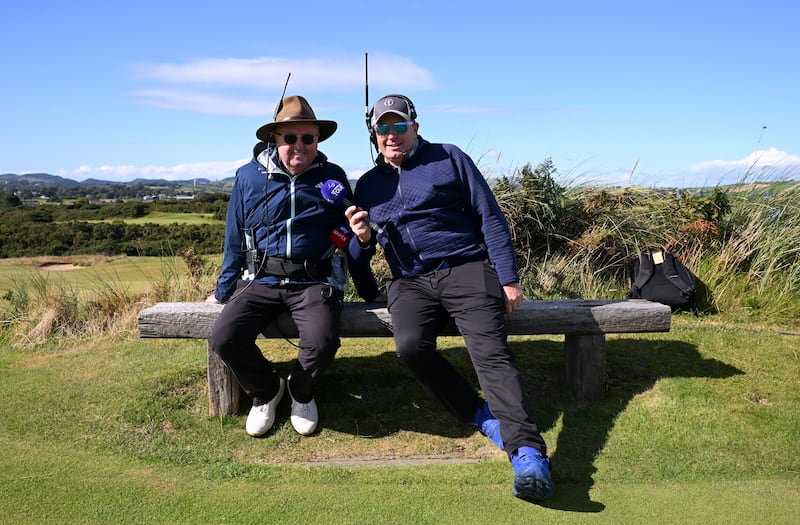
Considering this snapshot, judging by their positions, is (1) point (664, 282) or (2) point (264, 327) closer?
(2) point (264, 327)

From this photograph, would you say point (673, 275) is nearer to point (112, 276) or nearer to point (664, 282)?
point (664, 282)

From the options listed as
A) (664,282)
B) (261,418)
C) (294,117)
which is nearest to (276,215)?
(294,117)

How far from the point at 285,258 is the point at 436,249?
0.96m

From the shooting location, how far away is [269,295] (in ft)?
13.8

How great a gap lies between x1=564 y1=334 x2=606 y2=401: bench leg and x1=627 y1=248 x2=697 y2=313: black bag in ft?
6.18

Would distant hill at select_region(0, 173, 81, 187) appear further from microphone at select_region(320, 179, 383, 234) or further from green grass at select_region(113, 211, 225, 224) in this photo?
microphone at select_region(320, 179, 383, 234)

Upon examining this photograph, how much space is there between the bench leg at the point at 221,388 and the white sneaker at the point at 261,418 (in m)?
0.17

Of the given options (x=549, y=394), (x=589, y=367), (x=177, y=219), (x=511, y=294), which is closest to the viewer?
(x=511, y=294)

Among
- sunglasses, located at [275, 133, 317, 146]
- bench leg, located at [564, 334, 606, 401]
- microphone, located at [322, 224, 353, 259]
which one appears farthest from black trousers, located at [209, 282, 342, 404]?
bench leg, located at [564, 334, 606, 401]

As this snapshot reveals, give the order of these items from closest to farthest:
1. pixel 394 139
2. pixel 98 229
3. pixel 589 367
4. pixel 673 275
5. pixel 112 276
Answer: pixel 394 139
pixel 589 367
pixel 673 275
pixel 112 276
pixel 98 229

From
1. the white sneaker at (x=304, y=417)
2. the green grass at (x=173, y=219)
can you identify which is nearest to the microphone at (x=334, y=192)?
the white sneaker at (x=304, y=417)

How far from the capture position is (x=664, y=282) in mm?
6387

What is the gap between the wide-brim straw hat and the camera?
4.19 m

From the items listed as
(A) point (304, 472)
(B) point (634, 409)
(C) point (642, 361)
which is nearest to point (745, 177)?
(C) point (642, 361)
